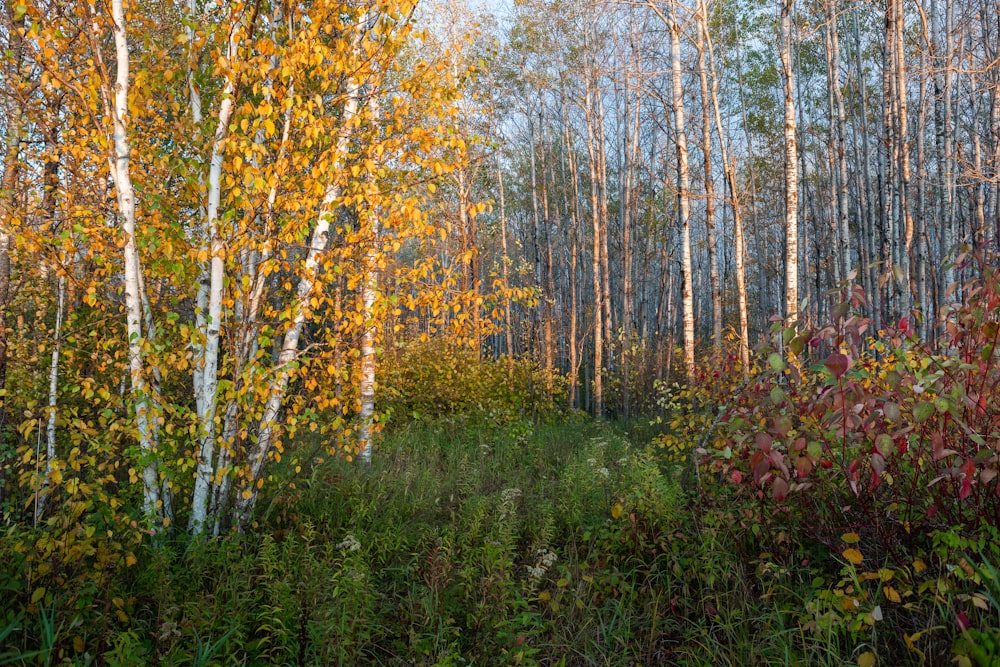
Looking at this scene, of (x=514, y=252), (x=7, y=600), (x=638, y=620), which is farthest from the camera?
(x=514, y=252)

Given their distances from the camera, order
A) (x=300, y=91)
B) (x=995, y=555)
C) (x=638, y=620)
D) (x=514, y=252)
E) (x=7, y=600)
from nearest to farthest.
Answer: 1. (x=995, y=555)
2. (x=7, y=600)
3. (x=638, y=620)
4. (x=300, y=91)
5. (x=514, y=252)

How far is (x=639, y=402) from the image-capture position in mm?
13648

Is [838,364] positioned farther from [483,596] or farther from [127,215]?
[127,215]

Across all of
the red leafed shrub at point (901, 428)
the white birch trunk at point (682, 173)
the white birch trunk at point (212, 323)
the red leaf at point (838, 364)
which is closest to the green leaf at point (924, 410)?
the red leafed shrub at point (901, 428)

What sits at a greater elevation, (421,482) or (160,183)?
(160,183)

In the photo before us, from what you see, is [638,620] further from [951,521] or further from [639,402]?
[639,402]

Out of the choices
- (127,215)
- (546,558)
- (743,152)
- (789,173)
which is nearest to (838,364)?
(546,558)

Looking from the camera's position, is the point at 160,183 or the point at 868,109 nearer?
the point at 160,183

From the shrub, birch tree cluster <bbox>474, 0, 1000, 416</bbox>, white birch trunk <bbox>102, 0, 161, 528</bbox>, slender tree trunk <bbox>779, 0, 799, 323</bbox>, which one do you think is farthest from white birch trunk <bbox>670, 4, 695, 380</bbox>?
white birch trunk <bbox>102, 0, 161, 528</bbox>

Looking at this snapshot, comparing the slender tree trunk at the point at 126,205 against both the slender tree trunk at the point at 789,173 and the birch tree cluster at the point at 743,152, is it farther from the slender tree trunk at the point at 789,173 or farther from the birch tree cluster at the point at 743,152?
the slender tree trunk at the point at 789,173

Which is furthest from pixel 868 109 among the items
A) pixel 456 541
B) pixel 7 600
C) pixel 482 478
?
pixel 7 600

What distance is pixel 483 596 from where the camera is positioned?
349 centimetres

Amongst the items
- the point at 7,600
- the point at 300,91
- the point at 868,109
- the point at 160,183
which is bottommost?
the point at 7,600

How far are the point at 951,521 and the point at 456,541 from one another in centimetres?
315
